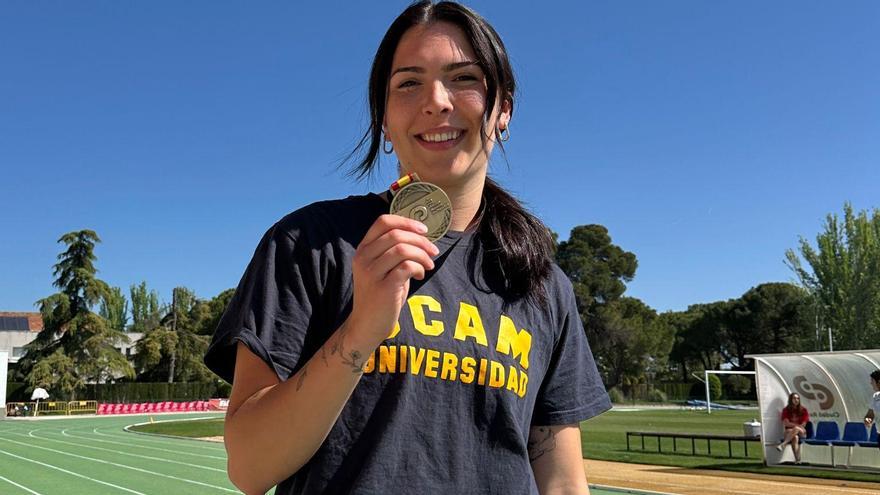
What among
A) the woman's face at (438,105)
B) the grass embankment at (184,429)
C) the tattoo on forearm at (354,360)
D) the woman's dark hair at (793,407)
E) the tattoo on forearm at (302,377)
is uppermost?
the woman's face at (438,105)

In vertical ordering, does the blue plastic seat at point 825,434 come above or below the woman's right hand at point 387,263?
below

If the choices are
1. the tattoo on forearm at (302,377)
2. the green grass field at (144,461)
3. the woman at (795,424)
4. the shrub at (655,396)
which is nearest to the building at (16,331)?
the green grass field at (144,461)

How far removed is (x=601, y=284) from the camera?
6788cm

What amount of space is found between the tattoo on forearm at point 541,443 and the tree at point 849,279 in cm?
5390

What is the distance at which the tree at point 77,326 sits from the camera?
51.4 m

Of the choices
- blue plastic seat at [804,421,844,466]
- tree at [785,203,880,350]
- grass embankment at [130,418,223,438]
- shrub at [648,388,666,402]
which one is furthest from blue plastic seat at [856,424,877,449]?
shrub at [648,388,666,402]

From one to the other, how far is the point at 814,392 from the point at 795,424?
3.49 feet

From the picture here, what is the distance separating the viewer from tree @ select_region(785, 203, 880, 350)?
49594 millimetres

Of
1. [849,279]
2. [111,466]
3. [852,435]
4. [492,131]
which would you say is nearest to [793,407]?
[852,435]

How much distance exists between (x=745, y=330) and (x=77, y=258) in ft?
194

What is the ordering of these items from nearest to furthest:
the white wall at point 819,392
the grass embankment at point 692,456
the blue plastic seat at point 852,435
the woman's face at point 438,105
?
the woman's face at point 438,105 → the grass embankment at point 692,456 → the blue plastic seat at point 852,435 → the white wall at point 819,392

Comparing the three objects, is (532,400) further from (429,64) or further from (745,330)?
(745,330)

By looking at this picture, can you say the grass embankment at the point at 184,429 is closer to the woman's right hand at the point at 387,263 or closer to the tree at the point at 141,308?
the woman's right hand at the point at 387,263

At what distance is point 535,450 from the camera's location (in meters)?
1.88
